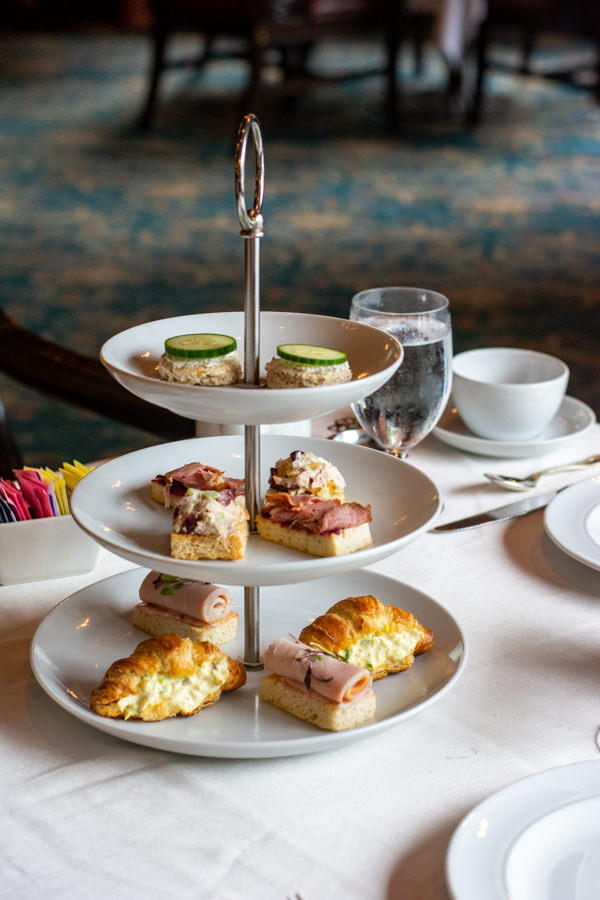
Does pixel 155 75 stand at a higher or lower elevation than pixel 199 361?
lower

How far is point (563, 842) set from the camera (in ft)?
1.93

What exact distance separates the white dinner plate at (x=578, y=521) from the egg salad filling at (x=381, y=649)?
0.77 feet

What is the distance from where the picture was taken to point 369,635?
74cm

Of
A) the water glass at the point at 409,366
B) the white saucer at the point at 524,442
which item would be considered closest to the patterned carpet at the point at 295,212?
the white saucer at the point at 524,442

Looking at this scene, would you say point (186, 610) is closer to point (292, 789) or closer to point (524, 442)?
point (292, 789)

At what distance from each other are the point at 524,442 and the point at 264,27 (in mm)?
5010

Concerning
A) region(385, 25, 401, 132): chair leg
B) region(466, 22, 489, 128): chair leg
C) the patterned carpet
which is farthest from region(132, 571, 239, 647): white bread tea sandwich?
region(466, 22, 489, 128): chair leg

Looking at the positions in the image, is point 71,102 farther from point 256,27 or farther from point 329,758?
point 329,758

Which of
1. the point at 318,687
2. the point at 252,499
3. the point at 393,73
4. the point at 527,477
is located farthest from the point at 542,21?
the point at 318,687

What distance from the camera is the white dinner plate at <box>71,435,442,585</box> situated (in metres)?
0.65

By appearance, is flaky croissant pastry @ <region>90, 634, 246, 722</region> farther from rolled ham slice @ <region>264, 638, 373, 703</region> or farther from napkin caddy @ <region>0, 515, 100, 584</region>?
napkin caddy @ <region>0, 515, 100, 584</region>

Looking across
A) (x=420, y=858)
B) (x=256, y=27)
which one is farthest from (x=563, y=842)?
(x=256, y=27)

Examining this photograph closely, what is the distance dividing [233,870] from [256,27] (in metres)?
5.62

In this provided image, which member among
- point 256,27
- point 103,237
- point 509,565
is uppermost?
point 256,27
